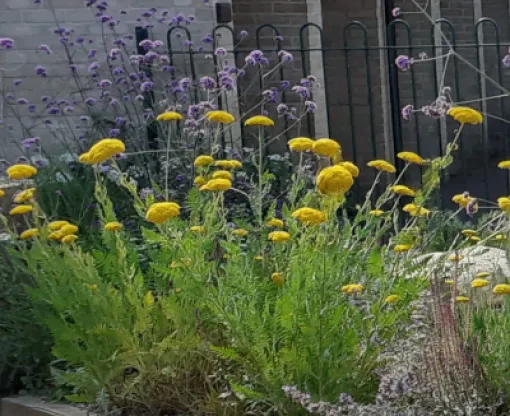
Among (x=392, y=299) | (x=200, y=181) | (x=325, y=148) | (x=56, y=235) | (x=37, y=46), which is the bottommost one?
(x=392, y=299)

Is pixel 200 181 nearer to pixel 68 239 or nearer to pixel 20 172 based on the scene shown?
pixel 68 239

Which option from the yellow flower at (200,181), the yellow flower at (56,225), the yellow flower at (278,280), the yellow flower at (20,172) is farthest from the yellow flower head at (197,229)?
the yellow flower at (20,172)

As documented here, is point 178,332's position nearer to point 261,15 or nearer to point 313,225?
point 313,225

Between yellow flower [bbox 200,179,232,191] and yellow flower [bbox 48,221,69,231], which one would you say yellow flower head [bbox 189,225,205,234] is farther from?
yellow flower [bbox 48,221,69,231]

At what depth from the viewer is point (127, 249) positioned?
310 centimetres

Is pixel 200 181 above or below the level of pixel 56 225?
above

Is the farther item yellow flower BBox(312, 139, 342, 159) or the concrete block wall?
the concrete block wall

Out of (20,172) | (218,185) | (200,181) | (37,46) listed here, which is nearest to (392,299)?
(218,185)

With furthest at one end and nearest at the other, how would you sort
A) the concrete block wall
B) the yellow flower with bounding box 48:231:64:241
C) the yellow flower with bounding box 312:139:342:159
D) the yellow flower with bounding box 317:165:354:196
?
the concrete block wall < the yellow flower with bounding box 48:231:64:241 < the yellow flower with bounding box 312:139:342:159 < the yellow flower with bounding box 317:165:354:196

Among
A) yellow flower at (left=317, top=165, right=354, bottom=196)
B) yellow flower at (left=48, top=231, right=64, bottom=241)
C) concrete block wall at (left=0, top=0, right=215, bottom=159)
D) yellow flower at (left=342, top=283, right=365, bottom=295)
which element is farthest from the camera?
concrete block wall at (left=0, top=0, right=215, bottom=159)

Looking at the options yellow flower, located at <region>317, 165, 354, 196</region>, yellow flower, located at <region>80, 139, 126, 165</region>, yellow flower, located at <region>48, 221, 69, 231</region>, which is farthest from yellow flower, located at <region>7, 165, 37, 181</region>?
yellow flower, located at <region>317, 165, 354, 196</region>

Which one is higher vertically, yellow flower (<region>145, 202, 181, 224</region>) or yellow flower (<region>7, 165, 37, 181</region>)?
yellow flower (<region>7, 165, 37, 181</region>)

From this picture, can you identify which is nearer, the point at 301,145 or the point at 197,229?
the point at 301,145

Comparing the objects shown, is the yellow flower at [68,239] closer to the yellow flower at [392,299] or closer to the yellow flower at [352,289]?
the yellow flower at [352,289]
